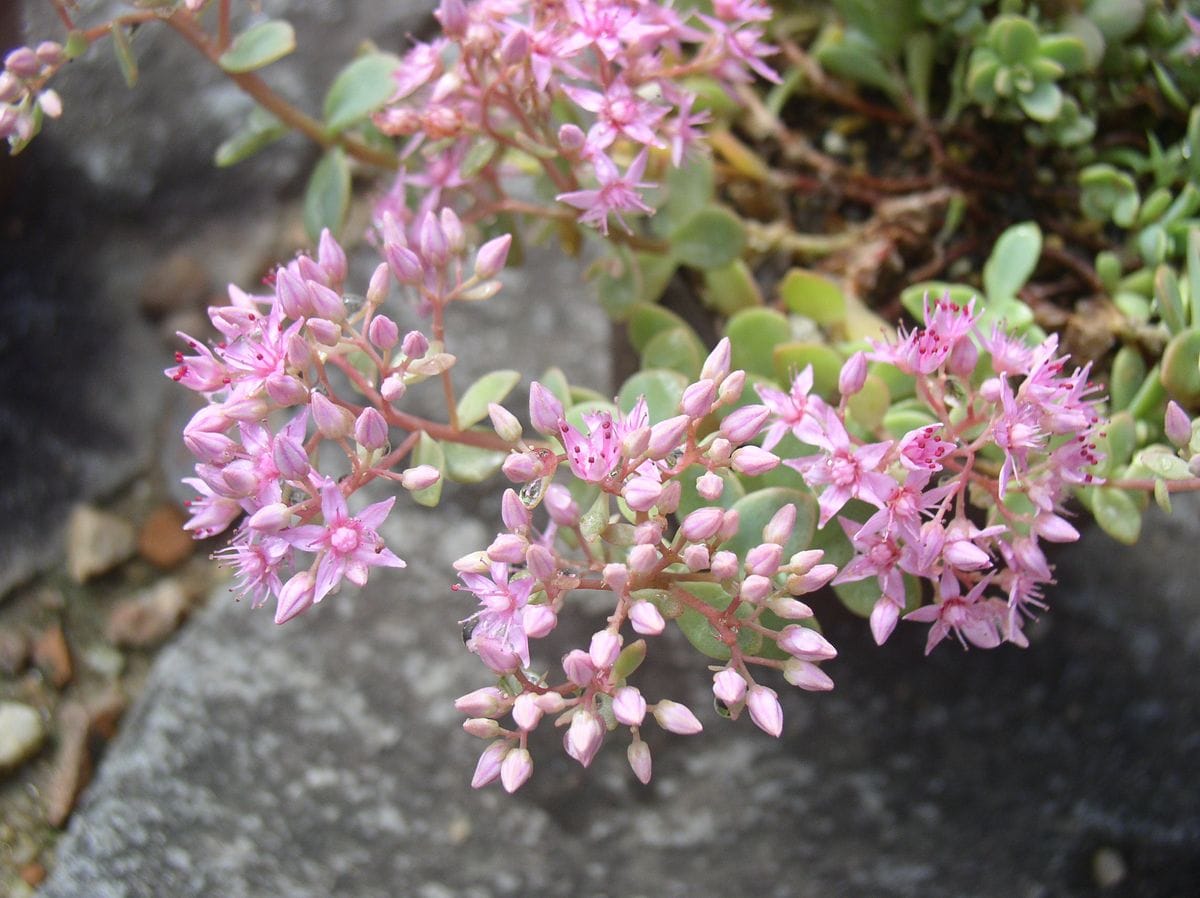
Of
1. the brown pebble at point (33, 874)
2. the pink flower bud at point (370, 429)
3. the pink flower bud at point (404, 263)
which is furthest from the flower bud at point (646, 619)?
the brown pebble at point (33, 874)

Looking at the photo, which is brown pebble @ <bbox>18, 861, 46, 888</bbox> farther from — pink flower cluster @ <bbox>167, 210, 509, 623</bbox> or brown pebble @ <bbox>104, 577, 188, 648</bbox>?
pink flower cluster @ <bbox>167, 210, 509, 623</bbox>

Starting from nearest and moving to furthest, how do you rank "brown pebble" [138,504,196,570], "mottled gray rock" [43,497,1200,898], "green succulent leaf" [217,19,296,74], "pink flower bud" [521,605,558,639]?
"pink flower bud" [521,605,558,639] < "green succulent leaf" [217,19,296,74] < "mottled gray rock" [43,497,1200,898] < "brown pebble" [138,504,196,570]

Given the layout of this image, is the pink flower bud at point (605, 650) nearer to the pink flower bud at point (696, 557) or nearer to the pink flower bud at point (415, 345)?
the pink flower bud at point (696, 557)

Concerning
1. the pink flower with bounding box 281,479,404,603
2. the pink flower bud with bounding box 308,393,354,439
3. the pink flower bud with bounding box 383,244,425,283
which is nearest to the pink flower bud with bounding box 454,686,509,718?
the pink flower with bounding box 281,479,404,603

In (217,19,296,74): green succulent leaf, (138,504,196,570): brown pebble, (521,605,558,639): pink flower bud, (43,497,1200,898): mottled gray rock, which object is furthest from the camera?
(138,504,196,570): brown pebble

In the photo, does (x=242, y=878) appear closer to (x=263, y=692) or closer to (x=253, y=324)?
(x=263, y=692)

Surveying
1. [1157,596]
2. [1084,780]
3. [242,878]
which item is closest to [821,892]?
[1084,780]
